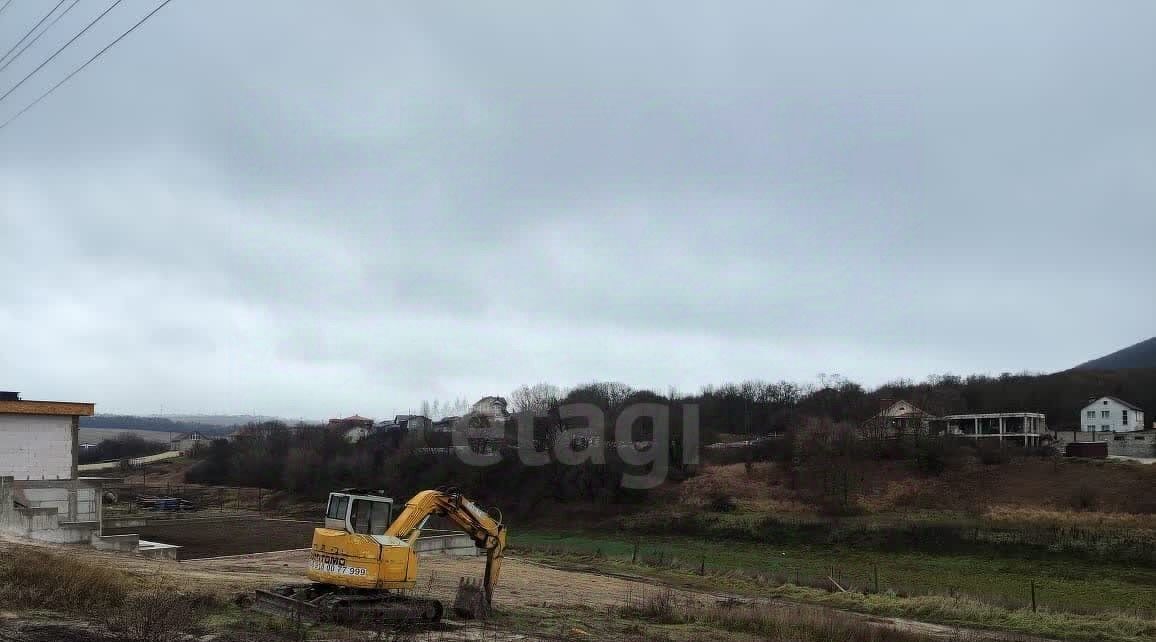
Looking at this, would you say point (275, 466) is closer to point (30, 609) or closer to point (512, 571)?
point (512, 571)

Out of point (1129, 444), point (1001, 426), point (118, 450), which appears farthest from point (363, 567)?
point (118, 450)

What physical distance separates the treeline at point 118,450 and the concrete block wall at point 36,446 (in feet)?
356

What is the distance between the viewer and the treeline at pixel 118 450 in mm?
137375

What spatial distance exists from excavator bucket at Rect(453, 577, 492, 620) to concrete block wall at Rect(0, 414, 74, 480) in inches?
945

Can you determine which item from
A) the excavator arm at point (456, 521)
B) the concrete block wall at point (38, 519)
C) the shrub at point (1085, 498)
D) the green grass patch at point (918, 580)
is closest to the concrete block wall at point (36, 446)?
A: the concrete block wall at point (38, 519)

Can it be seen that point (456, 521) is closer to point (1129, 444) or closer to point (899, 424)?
point (899, 424)

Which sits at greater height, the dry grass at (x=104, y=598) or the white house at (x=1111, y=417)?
the white house at (x=1111, y=417)

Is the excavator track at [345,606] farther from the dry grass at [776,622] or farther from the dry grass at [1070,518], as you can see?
the dry grass at [1070,518]

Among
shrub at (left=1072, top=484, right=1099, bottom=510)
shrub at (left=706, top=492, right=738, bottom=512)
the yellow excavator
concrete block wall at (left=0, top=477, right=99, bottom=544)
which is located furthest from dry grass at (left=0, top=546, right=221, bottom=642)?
shrub at (left=1072, top=484, right=1099, bottom=510)

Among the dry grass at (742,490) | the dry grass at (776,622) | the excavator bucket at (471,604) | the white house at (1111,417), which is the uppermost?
the white house at (1111,417)

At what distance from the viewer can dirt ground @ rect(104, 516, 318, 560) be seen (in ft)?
124

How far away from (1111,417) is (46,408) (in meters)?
94.9

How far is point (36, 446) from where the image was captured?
35219 millimetres

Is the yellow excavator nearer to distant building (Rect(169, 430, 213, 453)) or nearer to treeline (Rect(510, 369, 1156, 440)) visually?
treeline (Rect(510, 369, 1156, 440))
